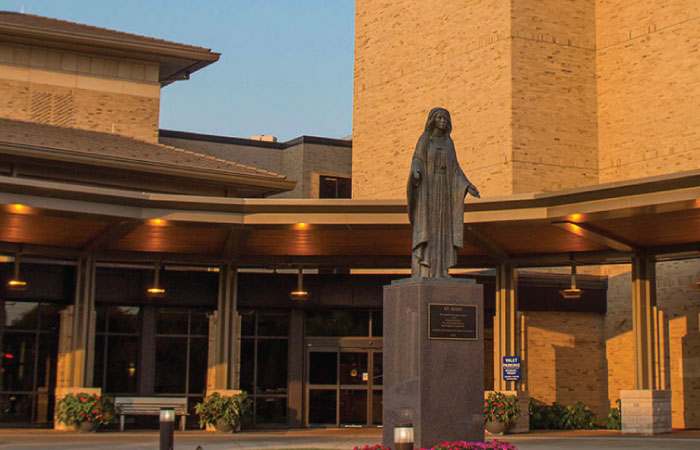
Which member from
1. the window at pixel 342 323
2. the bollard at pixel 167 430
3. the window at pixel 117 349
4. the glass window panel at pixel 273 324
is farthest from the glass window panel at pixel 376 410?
the bollard at pixel 167 430

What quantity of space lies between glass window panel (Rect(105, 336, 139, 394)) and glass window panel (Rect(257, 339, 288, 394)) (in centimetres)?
325

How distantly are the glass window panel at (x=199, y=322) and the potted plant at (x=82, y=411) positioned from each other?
13.0 feet

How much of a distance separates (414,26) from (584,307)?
1072cm

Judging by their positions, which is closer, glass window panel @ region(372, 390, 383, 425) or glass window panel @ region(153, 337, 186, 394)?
glass window panel @ region(153, 337, 186, 394)

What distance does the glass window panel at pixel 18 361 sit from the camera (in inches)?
982

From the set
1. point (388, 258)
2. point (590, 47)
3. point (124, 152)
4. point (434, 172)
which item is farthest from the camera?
point (590, 47)

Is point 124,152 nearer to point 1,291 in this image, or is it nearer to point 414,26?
point 1,291

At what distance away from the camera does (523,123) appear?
29.3 m

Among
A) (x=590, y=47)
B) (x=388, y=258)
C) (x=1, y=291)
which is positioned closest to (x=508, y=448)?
(x=388, y=258)

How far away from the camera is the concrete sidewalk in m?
18.8

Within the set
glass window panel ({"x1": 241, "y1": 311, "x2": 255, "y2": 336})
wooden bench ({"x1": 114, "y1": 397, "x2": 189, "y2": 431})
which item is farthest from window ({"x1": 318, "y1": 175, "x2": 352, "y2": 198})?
wooden bench ({"x1": 114, "y1": 397, "x2": 189, "y2": 431})

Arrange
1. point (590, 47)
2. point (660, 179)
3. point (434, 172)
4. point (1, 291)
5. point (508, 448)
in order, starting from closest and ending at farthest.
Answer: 1. point (508, 448)
2. point (434, 172)
3. point (660, 179)
4. point (1, 291)
5. point (590, 47)

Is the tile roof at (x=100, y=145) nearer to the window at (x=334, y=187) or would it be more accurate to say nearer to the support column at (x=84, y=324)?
the support column at (x=84, y=324)

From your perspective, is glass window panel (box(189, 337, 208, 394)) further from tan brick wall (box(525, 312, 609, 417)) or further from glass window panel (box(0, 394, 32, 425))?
tan brick wall (box(525, 312, 609, 417))
